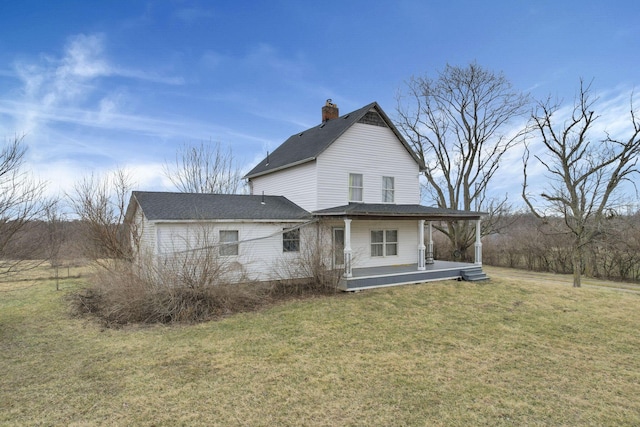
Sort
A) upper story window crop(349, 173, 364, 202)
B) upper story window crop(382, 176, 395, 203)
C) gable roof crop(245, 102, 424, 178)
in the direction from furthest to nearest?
upper story window crop(382, 176, 395, 203), upper story window crop(349, 173, 364, 202), gable roof crop(245, 102, 424, 178)

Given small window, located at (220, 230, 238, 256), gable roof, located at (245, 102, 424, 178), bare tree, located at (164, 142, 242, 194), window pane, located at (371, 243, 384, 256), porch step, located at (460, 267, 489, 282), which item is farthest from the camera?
bare tree, located at (164, 142, 242, 194)

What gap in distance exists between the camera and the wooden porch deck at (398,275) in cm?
1288

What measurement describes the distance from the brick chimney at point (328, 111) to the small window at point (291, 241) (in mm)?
7890

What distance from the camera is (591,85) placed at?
18.3 m

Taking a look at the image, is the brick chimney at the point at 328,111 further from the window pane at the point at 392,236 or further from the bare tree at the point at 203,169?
the bare tree at the point at 203,169

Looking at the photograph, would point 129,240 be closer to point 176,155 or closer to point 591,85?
point 176,155

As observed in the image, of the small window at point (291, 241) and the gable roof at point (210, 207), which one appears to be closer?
the gable roof at point (210, 207)

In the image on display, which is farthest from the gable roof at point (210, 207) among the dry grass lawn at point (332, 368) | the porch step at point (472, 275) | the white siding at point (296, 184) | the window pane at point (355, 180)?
the porch step at point (472, 275)

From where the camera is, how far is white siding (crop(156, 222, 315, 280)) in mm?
11805

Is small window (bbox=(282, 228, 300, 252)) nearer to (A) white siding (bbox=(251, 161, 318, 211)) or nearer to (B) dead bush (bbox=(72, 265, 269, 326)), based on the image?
(A) white siding (bbox=(251, 161, 318, 211))

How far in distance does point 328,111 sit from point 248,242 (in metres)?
9.87

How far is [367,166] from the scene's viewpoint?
635 inches

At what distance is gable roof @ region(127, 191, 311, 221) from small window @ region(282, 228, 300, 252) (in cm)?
69

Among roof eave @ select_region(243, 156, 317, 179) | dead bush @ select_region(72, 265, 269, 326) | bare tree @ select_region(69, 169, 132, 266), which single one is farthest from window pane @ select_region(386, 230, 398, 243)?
bare tree @ select_region(69, 169, 132, 266)
